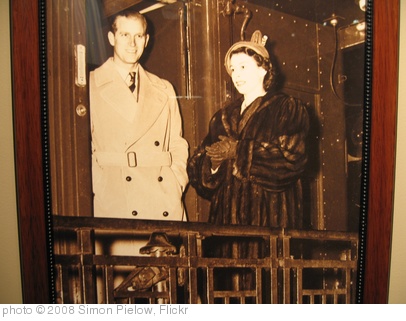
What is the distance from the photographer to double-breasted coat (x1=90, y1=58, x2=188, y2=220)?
1182 millimetres

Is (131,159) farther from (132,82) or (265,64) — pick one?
(265,64)

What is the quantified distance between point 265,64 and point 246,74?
0.06m

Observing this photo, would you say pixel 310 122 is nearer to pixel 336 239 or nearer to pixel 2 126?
pixel 336 239

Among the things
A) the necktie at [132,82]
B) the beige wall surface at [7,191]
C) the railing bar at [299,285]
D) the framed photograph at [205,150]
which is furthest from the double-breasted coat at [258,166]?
the beige wall surface at [7,191]

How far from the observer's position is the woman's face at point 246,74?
1202 millimetres

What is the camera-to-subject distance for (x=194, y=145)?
120 centimetres

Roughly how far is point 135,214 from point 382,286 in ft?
2.56

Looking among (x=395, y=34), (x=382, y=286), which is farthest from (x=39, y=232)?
(x=395, y=34)

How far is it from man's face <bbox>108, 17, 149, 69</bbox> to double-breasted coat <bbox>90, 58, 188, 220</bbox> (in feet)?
0.11

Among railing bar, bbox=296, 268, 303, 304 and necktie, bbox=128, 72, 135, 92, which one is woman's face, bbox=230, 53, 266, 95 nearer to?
necktie, bbox=128, 72, 135, 92

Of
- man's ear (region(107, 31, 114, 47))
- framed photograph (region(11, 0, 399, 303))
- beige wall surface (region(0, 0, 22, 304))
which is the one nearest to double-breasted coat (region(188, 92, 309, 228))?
framed photograph (region(11, 0, 399, 303))

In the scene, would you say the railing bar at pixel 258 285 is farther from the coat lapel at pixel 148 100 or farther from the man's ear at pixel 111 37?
the man's ear at pixel 111 37

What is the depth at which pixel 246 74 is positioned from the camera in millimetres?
1207
